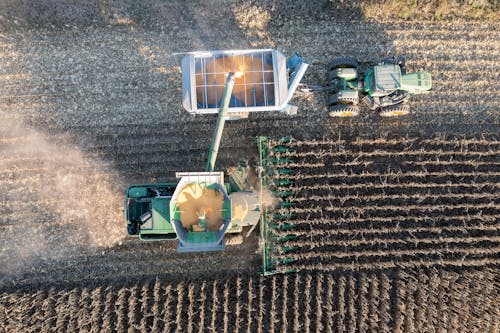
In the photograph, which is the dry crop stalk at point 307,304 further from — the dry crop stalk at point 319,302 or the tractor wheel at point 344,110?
the tractor wheel at point 344,110

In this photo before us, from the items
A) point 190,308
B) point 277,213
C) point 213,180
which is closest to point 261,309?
point 190,308

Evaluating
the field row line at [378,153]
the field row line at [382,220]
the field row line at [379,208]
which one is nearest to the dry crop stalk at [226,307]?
the field row line at [382,220]

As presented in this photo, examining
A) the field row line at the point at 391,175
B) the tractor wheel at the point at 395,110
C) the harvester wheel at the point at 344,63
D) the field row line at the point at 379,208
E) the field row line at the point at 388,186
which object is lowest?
the field row line at the point at 379,208

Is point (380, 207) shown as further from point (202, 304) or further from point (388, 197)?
point (202, 304)

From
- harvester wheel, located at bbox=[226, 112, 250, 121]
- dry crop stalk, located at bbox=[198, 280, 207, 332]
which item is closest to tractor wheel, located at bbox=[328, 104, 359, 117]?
harvester wheel, located at bbox=[226, 112, 250, 121]

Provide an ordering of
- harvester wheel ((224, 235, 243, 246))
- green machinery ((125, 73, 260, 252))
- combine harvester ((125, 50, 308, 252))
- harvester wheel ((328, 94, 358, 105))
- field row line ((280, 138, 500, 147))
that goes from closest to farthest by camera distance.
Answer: green machinery ((125, 73, 260, 252)) → combine harvester ((125, 50, 308, 252)) → harvester wheel ((224, 235, 243, 246)) → harvester wheel ((328, 94, 358, 105)) → field row line ((280, 138, 500, 147))

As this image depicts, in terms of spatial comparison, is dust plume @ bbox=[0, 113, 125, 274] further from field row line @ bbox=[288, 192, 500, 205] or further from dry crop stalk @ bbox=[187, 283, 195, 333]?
field row line @ bbox=[288, 192, 500, 205]
